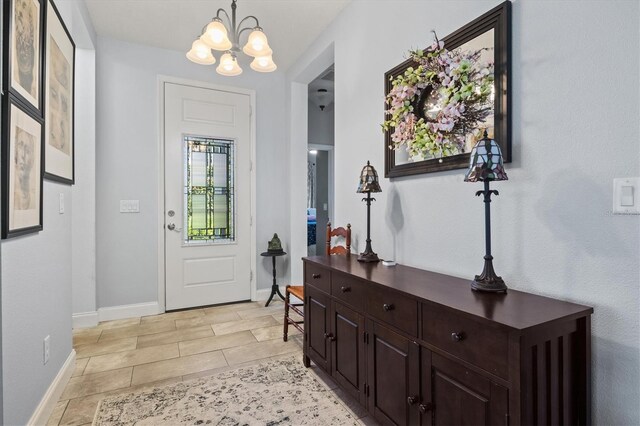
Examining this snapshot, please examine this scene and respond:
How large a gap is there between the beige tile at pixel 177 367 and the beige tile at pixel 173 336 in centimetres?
39

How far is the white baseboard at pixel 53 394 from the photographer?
173 cm

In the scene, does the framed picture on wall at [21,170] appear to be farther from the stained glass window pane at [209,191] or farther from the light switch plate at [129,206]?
the stained glass window pane at [209,191]

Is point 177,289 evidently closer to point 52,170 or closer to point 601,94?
point 52,170

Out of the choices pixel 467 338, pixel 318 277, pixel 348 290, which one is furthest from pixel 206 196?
pixel 467 338

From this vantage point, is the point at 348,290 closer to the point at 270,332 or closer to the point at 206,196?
the point at 270,332

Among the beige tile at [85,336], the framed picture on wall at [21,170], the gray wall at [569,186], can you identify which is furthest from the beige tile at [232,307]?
the gray wall at [569,186]

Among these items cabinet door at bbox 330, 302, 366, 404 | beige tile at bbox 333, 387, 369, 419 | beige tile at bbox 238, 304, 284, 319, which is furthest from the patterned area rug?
beige tile at bbox 238, 304, 284, 319

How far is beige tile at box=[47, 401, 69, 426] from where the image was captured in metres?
1.83

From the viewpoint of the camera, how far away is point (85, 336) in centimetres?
302

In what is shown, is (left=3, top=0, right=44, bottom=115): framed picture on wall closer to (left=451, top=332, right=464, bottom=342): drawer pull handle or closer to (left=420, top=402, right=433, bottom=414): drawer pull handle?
(left=451, top=332, right=464, bottom=342): drawer pull handle

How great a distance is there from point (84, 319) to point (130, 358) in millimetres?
1068

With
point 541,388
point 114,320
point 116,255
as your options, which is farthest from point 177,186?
point 541,388

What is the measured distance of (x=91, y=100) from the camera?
3.26m

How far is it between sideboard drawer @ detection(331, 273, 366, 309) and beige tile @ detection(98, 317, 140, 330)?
2.40 m
